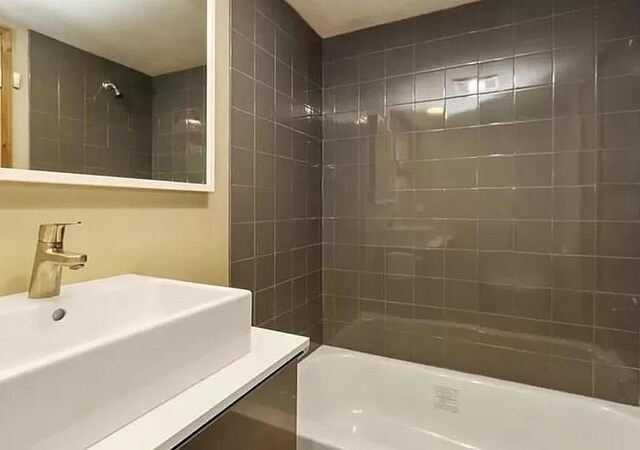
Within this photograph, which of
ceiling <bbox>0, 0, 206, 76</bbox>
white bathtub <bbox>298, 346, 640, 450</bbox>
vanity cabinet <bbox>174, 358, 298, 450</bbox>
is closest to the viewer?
vanity cabinet <bbox>174, 358, 298, 450</bbox>

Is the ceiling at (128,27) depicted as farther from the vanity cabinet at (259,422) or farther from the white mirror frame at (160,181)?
the vanity cabinet at (259,422)

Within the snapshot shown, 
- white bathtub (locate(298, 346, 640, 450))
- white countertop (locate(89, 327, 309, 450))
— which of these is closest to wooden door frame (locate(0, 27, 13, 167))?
white countertop (locate(89, 327, 309, 450))

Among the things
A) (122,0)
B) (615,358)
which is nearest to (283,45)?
(122,0)

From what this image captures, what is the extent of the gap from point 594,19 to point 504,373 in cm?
166

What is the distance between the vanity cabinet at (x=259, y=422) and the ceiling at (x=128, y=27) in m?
1.00

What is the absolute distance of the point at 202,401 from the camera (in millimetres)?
695

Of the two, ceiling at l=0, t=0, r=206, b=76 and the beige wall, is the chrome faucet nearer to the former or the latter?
the beige wall

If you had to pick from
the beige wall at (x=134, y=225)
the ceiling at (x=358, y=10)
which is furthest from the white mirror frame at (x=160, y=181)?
the ceiling at (x=358, y=10)

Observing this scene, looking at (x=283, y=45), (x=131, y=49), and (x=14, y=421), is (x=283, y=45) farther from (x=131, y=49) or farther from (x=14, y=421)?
(x=14, y=421)

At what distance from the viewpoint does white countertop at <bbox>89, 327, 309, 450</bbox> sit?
0.58 m

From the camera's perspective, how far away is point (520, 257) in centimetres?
184

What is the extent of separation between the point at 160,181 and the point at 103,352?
2.43 ft

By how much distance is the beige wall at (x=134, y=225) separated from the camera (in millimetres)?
895

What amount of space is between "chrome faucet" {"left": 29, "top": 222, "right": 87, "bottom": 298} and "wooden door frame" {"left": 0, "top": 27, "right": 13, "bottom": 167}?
0.58ft
